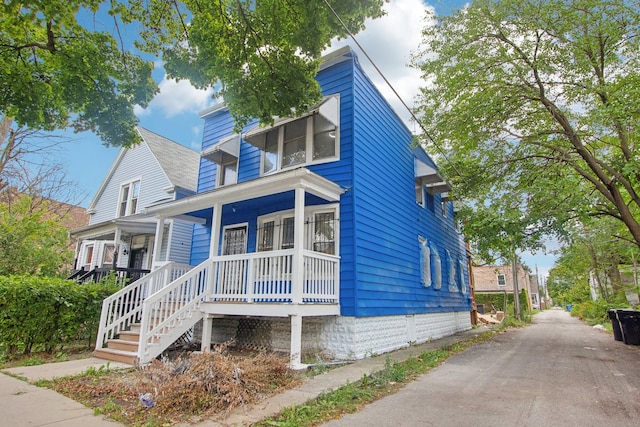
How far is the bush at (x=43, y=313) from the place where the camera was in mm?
Answer: 7285

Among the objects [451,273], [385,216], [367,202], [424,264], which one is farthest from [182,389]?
[451,273]

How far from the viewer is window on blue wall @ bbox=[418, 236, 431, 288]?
38.2 ft

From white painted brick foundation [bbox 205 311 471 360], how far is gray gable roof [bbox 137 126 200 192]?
7.34 meters

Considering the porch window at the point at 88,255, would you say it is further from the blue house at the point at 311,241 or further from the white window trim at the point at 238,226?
the white window trim at the point at 238,226

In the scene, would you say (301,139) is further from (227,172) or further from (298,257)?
(298,257)

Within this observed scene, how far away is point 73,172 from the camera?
1981cm

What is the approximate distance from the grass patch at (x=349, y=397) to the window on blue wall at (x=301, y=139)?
200 inches

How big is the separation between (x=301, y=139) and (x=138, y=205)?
9.71 meters

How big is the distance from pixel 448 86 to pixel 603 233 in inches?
464

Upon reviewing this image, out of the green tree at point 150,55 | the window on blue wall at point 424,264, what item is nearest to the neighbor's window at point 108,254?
the green tree at point 150,55

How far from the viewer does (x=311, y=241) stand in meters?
8.73

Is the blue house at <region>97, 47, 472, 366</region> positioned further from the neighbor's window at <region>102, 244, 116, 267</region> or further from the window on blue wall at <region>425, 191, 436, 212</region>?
the neighbor's window at <region>102, 244, 116, 267</region>

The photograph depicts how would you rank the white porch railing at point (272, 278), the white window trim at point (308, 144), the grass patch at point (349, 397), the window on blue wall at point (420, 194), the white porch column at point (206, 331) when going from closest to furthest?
the grass patch at point (349, 397), the white porch railing at point (272, 278), the white porch column at point (206, 331), the white window trim at point (308, 144), the window on blue wall at point (420, 194)

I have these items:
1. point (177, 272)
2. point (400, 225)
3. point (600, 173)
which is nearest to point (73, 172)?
point (177, 272)
